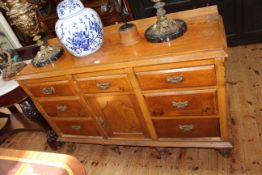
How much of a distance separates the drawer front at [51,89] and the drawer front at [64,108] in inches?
2.4

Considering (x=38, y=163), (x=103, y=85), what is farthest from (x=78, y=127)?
(x=38, y=163)

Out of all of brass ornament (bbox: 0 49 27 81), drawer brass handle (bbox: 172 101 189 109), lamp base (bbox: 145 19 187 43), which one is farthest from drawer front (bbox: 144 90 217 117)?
brass ornament (bbox: 0 49 27 81)

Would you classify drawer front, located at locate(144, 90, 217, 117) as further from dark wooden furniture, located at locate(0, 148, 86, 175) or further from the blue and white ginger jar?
dark wooden furniture, located at locate(0, 148, 86, 175)

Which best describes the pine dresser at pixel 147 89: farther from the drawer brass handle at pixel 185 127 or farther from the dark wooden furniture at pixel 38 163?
the dark wooden furniture at pixel 38 163

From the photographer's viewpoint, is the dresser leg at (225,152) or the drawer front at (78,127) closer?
the dresser leg at (225,152)

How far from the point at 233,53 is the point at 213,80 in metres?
1.38

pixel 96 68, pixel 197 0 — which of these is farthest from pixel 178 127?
pixel 197 0

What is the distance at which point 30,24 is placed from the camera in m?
1.39

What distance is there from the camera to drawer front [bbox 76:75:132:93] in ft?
4.09

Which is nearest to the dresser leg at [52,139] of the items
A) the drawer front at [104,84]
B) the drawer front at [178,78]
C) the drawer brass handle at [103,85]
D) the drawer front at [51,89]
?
the drawer front at [51,89]

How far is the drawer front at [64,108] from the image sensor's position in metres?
1.49

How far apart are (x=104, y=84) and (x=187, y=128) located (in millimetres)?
536

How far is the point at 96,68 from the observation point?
1233mm

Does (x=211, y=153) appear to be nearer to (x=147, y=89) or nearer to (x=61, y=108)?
(x=147, y=89)
